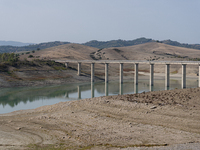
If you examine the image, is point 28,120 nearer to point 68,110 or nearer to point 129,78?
point 68,110

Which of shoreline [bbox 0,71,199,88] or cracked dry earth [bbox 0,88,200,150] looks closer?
cracked dry earth [bbox 0,88,200,150]

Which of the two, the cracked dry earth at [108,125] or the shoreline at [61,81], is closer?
the cracked dry earth at [108,125]

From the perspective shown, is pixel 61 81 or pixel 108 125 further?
pixel 61 81

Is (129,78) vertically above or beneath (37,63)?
beneath

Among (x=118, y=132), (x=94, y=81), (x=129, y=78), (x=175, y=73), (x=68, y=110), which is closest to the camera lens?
(x=118, y=132)

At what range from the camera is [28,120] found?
1073 inches

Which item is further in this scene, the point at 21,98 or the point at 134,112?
the point at 21,98

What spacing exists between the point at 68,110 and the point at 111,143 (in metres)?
12.1

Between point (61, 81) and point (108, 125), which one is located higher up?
point (108, 125)

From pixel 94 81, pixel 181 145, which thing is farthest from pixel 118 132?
pixel 94 81

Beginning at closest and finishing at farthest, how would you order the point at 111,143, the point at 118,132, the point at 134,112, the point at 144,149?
the point at 144,149 → the point at 111,143 → the point at 118,132 → the point at 134,112

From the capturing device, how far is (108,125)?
23.5 metres

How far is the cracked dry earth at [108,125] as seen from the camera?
770 inches

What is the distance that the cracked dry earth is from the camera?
19.5 meters
